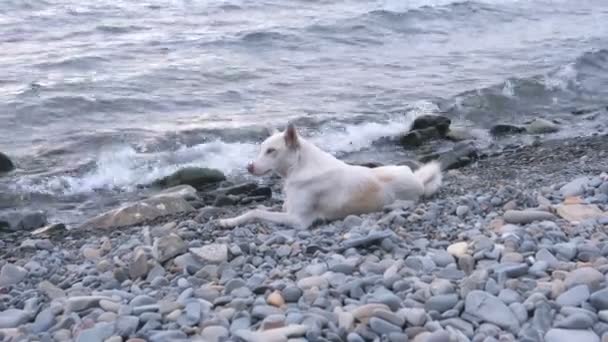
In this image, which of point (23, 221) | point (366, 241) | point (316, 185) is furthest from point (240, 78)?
point (366, 241)

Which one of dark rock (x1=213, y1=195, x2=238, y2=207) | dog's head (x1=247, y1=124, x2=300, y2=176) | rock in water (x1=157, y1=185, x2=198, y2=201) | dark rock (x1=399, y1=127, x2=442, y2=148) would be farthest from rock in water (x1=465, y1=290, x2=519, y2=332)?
dark rock (x1=399, y1=127, x2=442, y2=148)

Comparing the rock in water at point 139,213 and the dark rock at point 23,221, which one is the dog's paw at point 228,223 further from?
→ the dark rock at point 23,221

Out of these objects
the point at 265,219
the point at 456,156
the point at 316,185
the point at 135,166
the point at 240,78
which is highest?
the point at 316,185

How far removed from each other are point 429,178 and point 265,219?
1892 millimetres

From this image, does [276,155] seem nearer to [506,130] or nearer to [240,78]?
[506,130]

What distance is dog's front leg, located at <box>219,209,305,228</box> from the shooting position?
7.61 meters

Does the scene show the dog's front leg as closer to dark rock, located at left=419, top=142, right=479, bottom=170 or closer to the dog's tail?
the dog's tail

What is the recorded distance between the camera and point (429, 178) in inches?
332

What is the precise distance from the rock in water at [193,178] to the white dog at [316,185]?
377 cm

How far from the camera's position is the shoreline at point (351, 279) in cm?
415

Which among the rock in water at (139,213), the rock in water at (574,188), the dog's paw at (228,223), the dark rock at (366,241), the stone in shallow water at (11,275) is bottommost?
the rock in water at (139,213)

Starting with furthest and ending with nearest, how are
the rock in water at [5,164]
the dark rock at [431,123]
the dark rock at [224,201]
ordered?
the dark rock at [431,123] < the rock in water at [5,164] < the dark rock at [224,201]

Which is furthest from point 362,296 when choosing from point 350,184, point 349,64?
point 349,64

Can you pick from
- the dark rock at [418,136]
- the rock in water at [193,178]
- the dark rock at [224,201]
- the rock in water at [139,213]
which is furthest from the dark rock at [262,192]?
the dark rock at [418,136]
